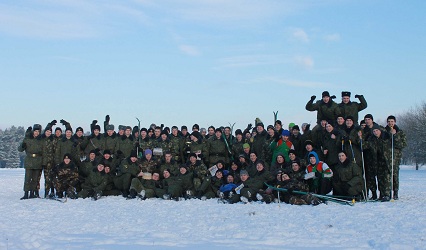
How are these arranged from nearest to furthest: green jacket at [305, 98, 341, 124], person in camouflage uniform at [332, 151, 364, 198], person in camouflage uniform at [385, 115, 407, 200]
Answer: person in camouflage uniform at [332, 151, 364, 198] → person in camouflage uniform at [385, 115, 407, 200] → green jacket at [305, 98, 341, 124]

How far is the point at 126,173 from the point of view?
1213cm

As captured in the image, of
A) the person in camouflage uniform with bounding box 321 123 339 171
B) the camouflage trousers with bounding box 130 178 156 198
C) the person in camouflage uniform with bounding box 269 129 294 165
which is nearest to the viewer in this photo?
the person in camouflage uniform with bounding box 321 123 339 171

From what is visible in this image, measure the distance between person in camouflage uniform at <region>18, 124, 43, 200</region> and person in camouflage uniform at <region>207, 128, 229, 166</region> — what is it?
4581 millimetres

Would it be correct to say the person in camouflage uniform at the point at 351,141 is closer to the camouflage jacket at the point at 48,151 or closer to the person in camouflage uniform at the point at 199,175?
the person in camouflage uniform at the point at 199,175

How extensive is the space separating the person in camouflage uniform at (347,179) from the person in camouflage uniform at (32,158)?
7602 mm

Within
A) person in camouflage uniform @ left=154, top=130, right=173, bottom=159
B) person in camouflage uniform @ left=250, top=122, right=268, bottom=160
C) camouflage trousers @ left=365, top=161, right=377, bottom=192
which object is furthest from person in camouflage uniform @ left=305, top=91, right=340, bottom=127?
person in camouflage uniform @ left=154, top=130, right=173, bottom=159

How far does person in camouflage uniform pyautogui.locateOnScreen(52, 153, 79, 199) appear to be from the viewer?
1192cm

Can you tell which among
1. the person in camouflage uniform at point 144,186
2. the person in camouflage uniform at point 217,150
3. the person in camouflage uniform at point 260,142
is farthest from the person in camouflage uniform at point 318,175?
the person in camouflage uniform at point 144,186

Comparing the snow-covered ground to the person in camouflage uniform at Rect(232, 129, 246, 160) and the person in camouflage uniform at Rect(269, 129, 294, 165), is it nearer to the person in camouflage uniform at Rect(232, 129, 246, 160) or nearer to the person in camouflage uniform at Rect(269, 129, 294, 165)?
the person in camouflage uniform at Rect(269, 129, 294, 165)

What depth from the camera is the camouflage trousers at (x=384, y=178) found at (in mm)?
10359

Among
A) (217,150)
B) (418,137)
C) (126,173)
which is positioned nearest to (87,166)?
(126,173)

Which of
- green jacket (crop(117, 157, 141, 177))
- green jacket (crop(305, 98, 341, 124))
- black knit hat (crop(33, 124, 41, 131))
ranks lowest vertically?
green jacket (crop(117, 157, 141, 177))

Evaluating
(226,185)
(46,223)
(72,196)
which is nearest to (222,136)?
(226,185)

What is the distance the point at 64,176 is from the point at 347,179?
7.06 metres
